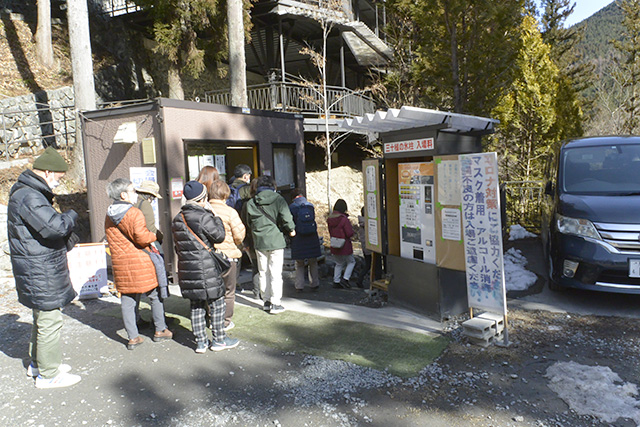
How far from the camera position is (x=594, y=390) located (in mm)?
3402

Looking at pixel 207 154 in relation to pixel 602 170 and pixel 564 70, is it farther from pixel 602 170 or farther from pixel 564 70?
pixel 564 70

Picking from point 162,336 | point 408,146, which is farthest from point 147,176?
point 408,146

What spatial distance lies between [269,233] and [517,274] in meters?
3.71

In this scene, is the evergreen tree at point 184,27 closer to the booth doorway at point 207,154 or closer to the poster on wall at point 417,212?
the booth doorway at point 207,154

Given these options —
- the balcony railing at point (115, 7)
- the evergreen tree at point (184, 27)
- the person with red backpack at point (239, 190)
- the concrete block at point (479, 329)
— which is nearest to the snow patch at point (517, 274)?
the concrete block at point (479, 329)

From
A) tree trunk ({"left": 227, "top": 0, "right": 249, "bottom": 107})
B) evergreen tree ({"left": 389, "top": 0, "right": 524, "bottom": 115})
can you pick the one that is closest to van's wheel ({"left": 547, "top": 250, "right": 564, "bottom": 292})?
evergreen tree ({"left": 389, "top": 0, "right": 524, "bottom": 115})

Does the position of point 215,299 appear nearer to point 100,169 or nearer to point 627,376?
point 627,376

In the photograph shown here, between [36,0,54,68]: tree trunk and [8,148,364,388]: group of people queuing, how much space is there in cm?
1539

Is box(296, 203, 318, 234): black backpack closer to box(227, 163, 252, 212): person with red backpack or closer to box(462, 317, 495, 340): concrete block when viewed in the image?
box(227, 163, 252, 212): person with red backpack

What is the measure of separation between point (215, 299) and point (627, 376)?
11.8 ft

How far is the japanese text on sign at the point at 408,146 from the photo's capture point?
482 centimetres

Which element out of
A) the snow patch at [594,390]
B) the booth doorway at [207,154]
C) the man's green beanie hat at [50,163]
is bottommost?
the snow patch at [594,390]

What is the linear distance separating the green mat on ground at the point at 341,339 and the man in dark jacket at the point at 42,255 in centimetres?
159

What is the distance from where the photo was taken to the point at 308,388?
3.61 m
